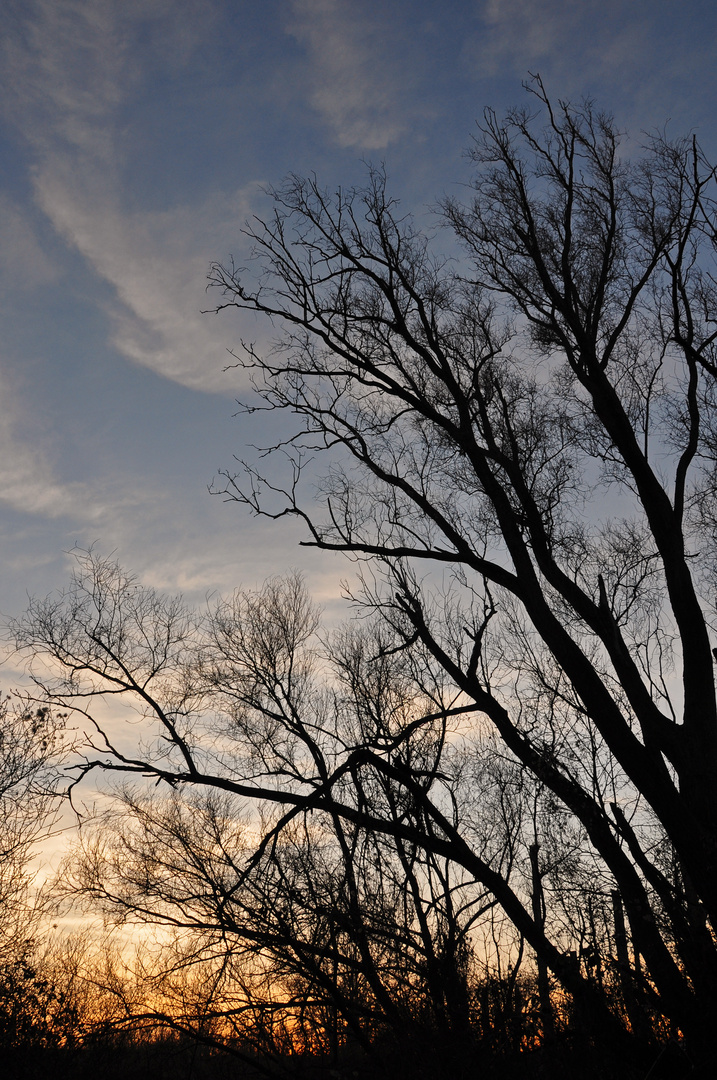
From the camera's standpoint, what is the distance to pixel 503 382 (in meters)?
10.4

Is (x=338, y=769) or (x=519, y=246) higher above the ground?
(x=519, y=246)

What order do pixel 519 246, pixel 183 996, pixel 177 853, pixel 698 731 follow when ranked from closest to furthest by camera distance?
pixel 698 731, pixel 519 246, pixel 183 996, pixel 177 853

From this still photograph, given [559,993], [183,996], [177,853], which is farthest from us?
[177,853]

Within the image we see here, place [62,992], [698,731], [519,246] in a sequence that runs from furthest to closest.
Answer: [62,992] < [519,246] < [698,731]

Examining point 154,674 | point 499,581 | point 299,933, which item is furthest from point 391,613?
point 299,933

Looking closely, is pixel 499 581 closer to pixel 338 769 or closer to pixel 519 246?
pixel 338 769

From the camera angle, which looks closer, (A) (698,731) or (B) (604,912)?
(A) (698,731)

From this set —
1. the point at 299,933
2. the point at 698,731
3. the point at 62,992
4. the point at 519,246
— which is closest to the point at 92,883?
the point at 299,933

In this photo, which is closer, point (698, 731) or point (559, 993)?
point (559, 993)

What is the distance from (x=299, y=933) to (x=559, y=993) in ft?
14.7

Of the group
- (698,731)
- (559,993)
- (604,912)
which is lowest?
(559,993)

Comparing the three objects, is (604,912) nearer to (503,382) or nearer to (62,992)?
(503,382)

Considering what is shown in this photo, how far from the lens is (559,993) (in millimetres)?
6633

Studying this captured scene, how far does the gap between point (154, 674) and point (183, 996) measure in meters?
5.00
